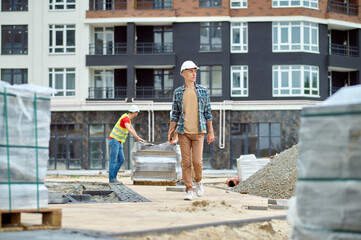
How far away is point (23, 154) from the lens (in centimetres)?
579

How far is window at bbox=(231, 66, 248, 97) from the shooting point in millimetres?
40000

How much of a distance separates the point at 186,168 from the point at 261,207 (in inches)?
84.3

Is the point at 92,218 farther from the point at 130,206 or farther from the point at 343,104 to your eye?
the point at 343,104

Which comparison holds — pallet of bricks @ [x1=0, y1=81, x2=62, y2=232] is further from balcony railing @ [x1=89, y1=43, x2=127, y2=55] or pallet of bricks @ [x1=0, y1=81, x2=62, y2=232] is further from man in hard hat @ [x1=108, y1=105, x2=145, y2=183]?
balcony railing @ [x1=89, y1=43, x2=127, y2=55]

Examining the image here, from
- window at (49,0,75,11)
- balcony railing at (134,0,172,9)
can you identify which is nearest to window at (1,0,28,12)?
window at (49,0,75,11)

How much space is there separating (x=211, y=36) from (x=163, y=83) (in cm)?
422

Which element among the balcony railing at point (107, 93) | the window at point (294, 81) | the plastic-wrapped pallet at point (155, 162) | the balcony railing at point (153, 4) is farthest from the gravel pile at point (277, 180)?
the balcony railing at point (153, 4)

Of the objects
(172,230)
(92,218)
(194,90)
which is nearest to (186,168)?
(194,90)

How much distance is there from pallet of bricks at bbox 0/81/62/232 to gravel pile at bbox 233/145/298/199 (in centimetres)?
719

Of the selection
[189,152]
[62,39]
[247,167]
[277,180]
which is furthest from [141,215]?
[62,39]

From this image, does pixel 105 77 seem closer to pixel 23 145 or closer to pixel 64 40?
pixel 64 40

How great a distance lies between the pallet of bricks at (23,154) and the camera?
225 inches

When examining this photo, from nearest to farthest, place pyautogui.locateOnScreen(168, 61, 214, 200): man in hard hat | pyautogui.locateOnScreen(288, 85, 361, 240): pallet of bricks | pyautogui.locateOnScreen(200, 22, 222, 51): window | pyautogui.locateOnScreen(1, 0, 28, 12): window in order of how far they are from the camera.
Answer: pyautogui.locateOnScreen(288, 85, 361, 240): pallet of bricks → pyautogui.locateOnScreen(168, 61, 214, 200): man in hard hat → pyautogui.locateOnScreen(200, 22, 222, 51): window → pyautogui.locateOnScreen(1, 0, 28, 12): window

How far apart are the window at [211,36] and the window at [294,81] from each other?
12.8 ft
